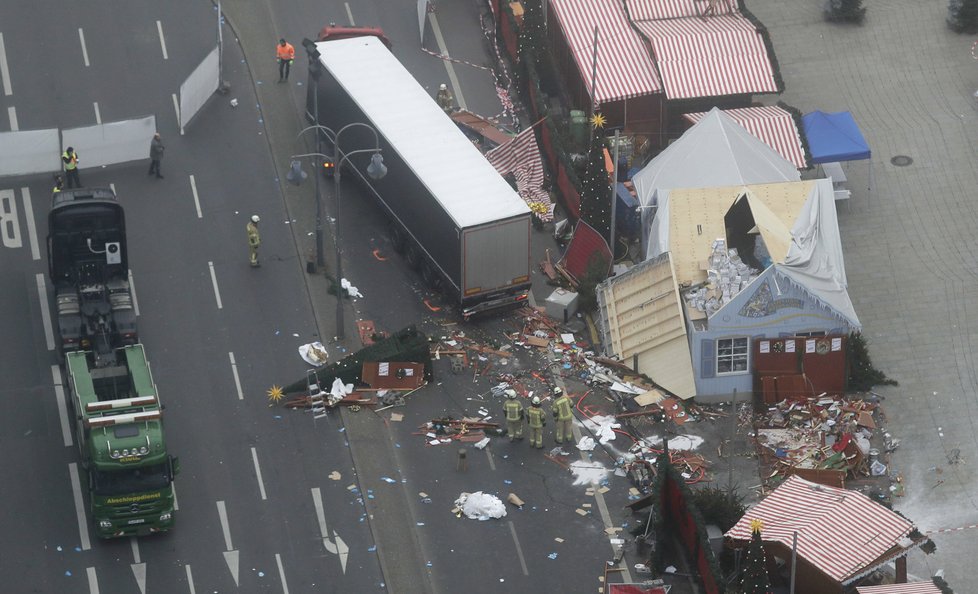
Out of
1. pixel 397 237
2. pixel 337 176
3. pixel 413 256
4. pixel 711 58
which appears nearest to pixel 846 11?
pixel 711 58

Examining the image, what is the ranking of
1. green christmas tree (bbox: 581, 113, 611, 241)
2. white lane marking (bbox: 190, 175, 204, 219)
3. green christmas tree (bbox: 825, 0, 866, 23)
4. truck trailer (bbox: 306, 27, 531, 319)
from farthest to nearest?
green christmas tree (bbox: 825, 0, 866, 23) → white lane marking (bbox: 190, 175, 204, 219) → green christmas tree (bbox: 581, 113, 611, 241) → truck trailer (bbox: 306, 27, 531, 319)

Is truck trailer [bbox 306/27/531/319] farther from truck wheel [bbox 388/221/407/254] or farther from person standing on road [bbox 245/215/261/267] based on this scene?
person standing on road [bbox 245/215/261/267]

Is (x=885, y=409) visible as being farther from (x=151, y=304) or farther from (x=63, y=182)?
(x=63, y=182)

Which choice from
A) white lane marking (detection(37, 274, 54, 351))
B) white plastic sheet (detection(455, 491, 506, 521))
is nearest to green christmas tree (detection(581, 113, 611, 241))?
white plastic sheet (detection(455, 491, 506, 521))

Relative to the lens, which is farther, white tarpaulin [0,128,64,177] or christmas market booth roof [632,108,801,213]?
white tarpaulin [0,128,64,177]

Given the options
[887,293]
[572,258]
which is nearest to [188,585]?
[572,258]

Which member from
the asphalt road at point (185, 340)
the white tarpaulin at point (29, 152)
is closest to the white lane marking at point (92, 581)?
the asphalt road at point (185, 340)
